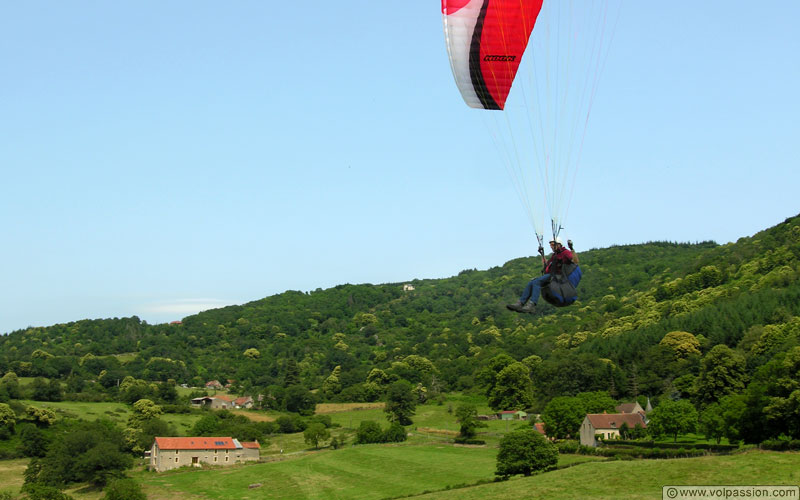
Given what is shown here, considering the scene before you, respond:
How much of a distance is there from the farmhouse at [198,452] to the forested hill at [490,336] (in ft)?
100

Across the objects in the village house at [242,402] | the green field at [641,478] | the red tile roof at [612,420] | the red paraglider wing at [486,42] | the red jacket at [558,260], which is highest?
the red paraglider wing at [486,42]

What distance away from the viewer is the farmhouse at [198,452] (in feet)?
210

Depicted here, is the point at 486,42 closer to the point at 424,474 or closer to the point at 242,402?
the point at 424,474

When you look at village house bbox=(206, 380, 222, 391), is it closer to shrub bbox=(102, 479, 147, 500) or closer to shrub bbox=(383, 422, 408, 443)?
shrub bbox=(383, 422, 408, 443)

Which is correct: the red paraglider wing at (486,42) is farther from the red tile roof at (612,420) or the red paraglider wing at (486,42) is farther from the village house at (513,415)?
the village house at (513,415)

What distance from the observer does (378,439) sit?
229 ft

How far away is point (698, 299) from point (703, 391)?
152 ft

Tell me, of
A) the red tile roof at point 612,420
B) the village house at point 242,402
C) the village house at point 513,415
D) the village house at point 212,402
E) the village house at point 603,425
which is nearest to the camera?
the village house at point 603,425

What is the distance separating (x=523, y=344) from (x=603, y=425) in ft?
195

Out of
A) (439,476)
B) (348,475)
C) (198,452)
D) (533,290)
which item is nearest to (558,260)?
(533,290)

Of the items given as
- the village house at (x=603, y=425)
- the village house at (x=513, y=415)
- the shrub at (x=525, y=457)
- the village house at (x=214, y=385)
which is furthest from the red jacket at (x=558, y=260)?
the village house at (x=214, y=385)

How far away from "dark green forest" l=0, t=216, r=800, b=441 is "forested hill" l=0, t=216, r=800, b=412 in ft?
0.90

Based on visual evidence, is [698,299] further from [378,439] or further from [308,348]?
[308,348]

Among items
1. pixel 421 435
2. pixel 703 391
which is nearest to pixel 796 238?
pixel 703 391
